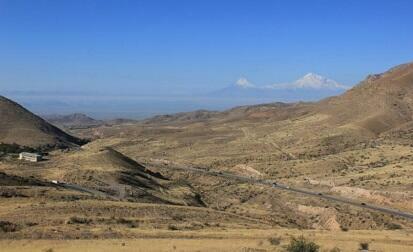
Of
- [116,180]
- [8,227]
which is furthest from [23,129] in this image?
[8,227]

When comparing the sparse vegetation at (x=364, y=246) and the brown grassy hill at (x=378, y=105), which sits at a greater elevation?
the brown grassy hill at (x=378, y=105)

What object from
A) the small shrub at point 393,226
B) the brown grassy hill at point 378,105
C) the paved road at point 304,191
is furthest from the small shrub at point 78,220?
the brown grassy hill at point 378,105

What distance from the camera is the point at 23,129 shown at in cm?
12962

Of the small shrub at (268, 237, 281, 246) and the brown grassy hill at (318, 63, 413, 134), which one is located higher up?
the brown grassy hill at (318, 63, 413, 134)

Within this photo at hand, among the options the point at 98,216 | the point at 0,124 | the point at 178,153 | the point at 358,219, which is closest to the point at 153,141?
the point at 178,153

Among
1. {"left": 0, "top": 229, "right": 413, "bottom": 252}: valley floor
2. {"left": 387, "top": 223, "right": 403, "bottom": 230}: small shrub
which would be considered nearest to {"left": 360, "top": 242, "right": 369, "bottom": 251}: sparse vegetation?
{"left": 0, "top": 229, "right": 413, "bottom": 252}: valley floor

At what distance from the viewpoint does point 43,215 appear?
3120cm

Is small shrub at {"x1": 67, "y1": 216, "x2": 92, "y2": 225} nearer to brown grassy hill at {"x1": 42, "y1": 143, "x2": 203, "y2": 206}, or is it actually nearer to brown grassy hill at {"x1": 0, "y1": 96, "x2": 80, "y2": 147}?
brown grassy hill at {"x1": 42, "y1": 143, "x2": 203, "y2": 206}

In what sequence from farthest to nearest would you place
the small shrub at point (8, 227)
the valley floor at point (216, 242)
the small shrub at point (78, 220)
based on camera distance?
the small shrub at point (78, 220) → the small shrub at point (8, 227) → the valley floor at point (216, 242)

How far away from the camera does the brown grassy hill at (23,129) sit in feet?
394

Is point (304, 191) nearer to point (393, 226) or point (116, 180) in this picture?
point (393, 226)

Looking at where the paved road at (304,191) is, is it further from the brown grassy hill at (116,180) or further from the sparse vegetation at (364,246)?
the sparse vegetation at (364,246)

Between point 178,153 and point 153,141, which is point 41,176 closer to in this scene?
point 178,153

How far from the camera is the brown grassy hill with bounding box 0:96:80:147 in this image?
394ft
